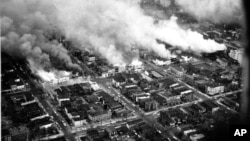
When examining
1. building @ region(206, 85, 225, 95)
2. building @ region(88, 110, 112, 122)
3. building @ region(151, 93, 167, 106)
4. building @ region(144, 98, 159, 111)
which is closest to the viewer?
building @ region(88, 110, 112, 122)

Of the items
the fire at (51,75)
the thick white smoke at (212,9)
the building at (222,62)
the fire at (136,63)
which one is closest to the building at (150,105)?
the fire at (136,63)

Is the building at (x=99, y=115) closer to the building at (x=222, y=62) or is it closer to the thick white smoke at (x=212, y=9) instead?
the building at (x=222, y=62)

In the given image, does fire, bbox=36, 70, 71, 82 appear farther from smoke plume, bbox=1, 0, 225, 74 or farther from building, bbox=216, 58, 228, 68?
building, bbox=216, 58, 228, 68

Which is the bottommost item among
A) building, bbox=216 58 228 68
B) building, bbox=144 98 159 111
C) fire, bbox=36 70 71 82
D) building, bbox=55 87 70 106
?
building, bbox=144 98 159 111

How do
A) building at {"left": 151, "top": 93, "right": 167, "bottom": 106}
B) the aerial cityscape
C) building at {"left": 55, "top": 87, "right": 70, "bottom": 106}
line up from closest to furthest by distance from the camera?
the aerial cityscape
building at {"left": 55, "top": 87, "right": 70, "bottom": 106}
building at {"left": 151, "top": 93, "right": 167, "bottom": 106}

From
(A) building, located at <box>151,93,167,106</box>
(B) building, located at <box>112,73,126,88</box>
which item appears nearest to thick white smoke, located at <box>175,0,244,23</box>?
(B) building, located at <box>112,73,126,88</box>

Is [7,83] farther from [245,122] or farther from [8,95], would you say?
[245,122]
